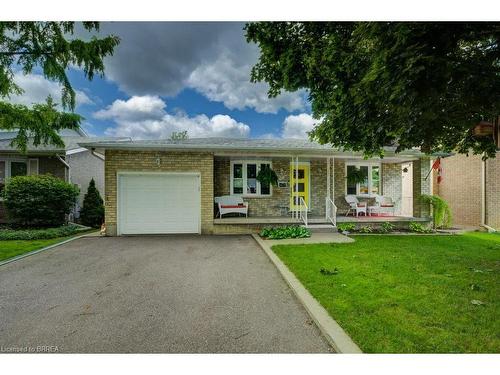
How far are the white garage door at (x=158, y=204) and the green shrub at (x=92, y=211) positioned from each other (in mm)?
4120

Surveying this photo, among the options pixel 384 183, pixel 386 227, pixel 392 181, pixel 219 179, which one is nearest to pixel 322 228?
pixel 386 227

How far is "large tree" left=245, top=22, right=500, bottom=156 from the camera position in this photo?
3.04 metres

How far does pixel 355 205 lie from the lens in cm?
1106

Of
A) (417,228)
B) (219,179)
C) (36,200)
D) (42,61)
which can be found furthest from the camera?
(219,179)

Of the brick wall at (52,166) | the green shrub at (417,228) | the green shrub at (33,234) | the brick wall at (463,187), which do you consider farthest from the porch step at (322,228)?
the brick wall at (52,166)

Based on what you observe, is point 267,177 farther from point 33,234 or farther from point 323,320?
point 33,234

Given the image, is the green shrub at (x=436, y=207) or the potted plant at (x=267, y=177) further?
the potted plant at (x=267, y=177)

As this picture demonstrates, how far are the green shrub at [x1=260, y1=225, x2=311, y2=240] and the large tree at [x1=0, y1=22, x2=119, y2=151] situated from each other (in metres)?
6.35

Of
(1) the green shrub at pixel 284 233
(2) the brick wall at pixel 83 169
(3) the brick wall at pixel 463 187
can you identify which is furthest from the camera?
(2) the brick wall at pixel 83 169

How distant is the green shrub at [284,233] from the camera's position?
827cm

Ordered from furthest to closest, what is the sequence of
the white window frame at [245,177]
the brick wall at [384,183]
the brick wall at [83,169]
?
the brick wall at [83,169], the brick wall at [384,183], the white window frame at [245,177]

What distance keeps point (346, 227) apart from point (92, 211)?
11237mm

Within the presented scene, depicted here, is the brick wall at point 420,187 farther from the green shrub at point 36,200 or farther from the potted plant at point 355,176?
the green shrub at point 36,200
